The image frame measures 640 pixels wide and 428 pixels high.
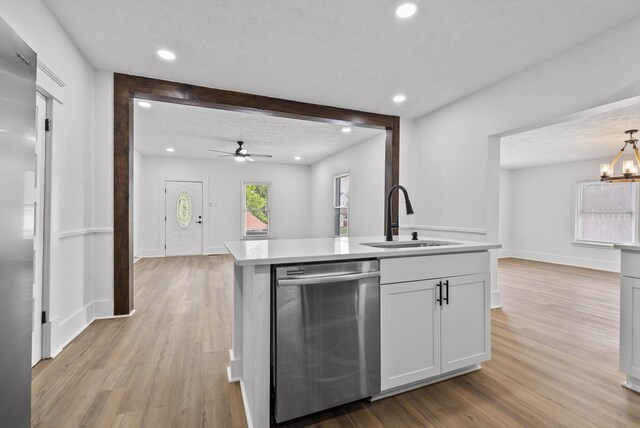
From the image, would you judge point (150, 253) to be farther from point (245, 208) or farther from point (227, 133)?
point (227, 133)

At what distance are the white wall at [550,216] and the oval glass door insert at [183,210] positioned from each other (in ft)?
28.1

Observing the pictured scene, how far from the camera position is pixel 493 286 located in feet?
12.1

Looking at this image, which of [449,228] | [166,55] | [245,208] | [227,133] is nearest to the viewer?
[166,55]

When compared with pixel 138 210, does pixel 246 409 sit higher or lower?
lower

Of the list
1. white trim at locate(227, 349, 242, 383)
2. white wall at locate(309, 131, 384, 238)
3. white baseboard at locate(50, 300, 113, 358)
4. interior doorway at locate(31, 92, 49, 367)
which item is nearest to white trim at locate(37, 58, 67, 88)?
interior doorway at locate(31, 92, 49, 367)

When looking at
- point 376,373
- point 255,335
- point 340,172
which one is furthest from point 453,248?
point 340,172

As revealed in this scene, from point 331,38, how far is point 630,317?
9.74 ft

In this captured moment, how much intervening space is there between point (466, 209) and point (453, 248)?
219 centimetres

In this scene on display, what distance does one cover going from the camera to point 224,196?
8.36m

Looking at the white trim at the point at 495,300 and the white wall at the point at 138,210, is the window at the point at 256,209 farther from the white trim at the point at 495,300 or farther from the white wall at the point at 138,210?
the white trim at the point at 495,300

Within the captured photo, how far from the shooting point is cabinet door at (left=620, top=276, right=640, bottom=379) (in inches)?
73.5

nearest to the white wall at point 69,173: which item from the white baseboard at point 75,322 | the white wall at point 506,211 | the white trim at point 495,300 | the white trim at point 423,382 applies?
the white baseboard at point 75,322

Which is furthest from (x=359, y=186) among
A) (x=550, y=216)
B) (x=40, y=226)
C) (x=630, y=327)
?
(x=40, y=226)

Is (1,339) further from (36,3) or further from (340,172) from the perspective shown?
(340,172)
